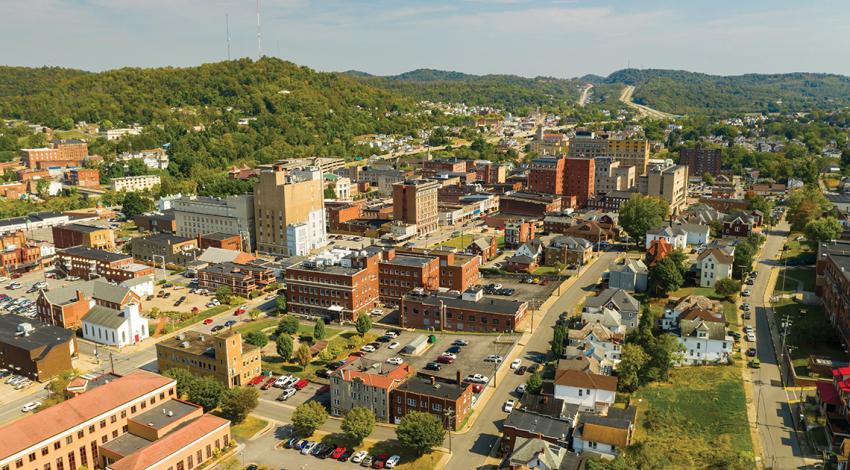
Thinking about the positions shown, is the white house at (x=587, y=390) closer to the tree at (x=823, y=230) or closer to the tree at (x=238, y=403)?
the tree at (x=238, y=403)

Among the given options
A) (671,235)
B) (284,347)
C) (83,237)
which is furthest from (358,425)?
(83,237)

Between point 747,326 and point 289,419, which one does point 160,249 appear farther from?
point 747,326

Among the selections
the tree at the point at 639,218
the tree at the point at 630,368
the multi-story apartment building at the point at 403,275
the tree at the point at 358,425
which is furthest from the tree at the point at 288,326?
the tree at the point at 639,218

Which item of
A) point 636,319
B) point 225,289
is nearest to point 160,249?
point 225,289

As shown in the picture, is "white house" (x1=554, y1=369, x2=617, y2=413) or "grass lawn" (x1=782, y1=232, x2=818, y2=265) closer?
"white house" (x1=554, y1=369, x2=617, y2=413)

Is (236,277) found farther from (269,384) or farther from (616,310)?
(616,310)

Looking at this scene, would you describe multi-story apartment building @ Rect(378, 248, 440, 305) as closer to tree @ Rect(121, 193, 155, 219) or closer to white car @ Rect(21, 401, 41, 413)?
white car @ Rect(21, 401, 41, 413)

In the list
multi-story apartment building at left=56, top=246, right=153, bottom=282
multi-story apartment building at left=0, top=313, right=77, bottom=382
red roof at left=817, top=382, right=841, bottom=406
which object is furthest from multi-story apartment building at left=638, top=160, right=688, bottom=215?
multi-story apartment building at left=0, top=313, right=77, bottom=382
